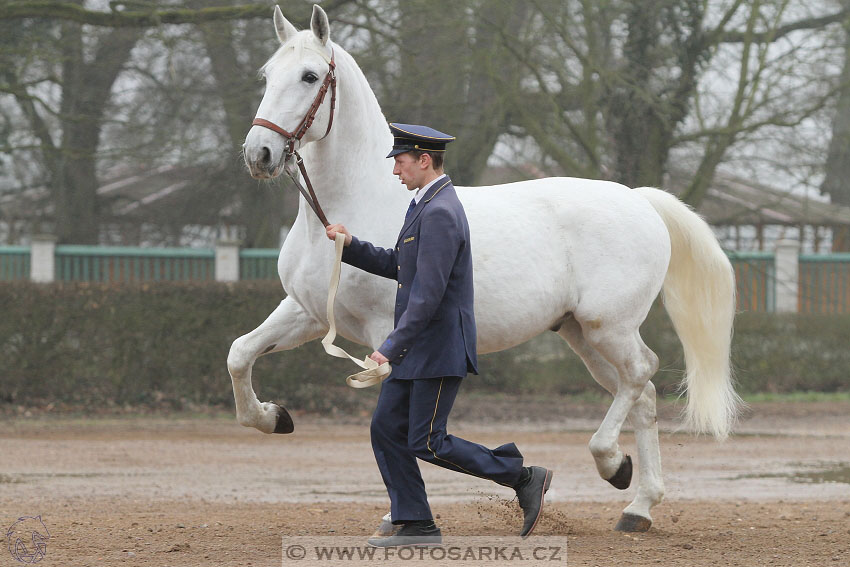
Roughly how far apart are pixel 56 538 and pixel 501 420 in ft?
27.1

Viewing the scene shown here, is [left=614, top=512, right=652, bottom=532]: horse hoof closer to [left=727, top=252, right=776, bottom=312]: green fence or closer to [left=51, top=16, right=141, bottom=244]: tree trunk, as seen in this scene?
[left=51, top=16, right=141, bottom=244]: tree trunk

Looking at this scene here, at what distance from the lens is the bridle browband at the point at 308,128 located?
16.1 feet

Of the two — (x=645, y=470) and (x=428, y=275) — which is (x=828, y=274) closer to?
(x=645, y=470)

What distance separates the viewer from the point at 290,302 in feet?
18.3

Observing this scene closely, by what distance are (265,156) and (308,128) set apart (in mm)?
353

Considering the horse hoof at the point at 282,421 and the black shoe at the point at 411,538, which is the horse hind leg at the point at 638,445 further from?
the horse hoof at the point at 282,421

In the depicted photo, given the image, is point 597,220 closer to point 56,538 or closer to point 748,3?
point 56,538

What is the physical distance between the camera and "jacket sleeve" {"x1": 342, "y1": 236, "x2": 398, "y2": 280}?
193 inches

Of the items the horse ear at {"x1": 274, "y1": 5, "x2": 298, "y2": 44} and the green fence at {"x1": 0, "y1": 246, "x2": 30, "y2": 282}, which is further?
the green fence at {"x1": 0, "y1": 246, "x2": 30, "y2": 282}

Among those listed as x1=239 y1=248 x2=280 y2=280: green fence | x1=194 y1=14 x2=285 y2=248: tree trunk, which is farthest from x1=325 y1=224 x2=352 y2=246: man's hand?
x1=239 y1=248 x2=280 y2=280: green fence

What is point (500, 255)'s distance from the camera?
5.41m

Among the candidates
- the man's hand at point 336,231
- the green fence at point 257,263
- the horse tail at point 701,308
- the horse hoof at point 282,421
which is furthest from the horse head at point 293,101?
the green fence at point 257,263

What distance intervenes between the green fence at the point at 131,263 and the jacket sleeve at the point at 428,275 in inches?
543

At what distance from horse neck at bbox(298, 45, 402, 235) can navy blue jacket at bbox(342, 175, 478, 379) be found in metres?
0.40
